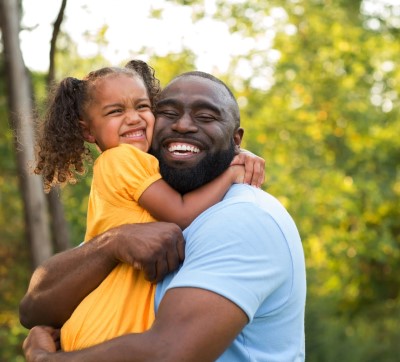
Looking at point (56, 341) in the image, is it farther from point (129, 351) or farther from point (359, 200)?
point (359, 200)

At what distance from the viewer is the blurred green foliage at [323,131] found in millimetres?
14125

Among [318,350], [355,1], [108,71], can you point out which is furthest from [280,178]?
[108,71]

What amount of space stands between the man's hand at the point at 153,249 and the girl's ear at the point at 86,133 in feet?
3.27

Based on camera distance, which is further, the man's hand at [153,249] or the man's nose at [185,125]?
the man's nose at [185,125]

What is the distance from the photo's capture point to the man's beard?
3.41 m

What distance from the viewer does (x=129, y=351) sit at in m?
2.81

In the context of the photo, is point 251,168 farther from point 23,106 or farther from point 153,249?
point 23,106

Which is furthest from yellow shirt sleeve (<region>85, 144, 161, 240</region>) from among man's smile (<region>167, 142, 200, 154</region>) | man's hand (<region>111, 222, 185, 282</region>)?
man's hand (<region>111, 222, 185, 282</region>)

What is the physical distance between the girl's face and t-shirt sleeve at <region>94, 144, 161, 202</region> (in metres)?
0.28

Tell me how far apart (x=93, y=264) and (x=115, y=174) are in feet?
1.33

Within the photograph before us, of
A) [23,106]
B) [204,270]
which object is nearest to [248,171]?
[204,270]

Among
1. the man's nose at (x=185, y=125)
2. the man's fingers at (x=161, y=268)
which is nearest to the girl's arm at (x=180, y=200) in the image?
the man's nose at (x=185, y=125)

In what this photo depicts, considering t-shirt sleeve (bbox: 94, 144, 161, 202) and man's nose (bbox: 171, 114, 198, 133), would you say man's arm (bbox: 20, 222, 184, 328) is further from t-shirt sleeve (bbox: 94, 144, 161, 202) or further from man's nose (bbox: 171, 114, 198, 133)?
man's nose (bbox: 171, 114, 198, 133)

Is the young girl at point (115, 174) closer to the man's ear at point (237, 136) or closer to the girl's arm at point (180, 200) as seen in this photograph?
the girl's arm at point (180, 200)
